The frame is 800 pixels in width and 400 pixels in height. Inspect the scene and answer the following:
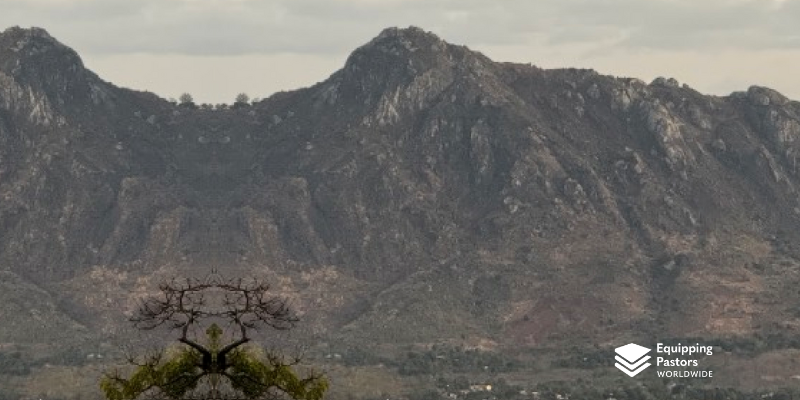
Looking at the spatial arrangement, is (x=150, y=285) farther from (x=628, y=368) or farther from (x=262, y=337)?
(x=628, y=368)

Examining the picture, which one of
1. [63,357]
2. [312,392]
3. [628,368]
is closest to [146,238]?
[63,357]

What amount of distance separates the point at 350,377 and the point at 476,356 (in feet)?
82.8

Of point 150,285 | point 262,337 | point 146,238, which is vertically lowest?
point 262,337

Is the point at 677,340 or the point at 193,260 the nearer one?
the point at 193,260

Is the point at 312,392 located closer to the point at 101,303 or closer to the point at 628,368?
the point at 101,303

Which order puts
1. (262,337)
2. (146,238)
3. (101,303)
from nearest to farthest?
(262,337) → (101,303) → (146,238)

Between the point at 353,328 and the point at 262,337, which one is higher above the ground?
the point at 353,328

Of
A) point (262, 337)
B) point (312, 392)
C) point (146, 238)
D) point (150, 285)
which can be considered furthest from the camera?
point (146, 238)

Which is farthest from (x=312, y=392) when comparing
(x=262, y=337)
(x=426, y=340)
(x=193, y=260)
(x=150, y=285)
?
(x=426, y=340)

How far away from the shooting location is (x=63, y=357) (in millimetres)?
166375

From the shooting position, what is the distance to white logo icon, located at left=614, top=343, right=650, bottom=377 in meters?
192

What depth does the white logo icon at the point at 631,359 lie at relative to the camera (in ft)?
628

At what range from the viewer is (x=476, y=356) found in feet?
625

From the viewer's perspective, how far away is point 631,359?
194 m
